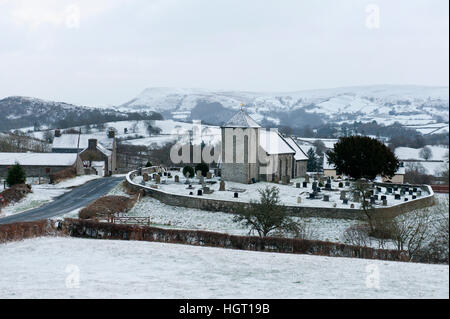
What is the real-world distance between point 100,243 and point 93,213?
10755 mm

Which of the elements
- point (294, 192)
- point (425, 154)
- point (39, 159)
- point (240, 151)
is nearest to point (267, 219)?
point (294, 192)

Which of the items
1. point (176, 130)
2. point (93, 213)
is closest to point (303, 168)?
point (93, 213)

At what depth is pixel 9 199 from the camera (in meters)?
36.6

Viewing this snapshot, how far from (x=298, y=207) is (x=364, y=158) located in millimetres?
15727

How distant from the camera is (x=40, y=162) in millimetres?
54250

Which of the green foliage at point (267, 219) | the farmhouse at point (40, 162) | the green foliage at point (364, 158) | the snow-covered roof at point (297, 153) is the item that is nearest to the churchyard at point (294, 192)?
the green foliage at point (364, 158)

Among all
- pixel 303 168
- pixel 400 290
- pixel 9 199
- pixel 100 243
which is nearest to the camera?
pixel 400 290

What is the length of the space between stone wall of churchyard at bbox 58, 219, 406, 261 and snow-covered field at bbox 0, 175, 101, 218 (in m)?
11.4

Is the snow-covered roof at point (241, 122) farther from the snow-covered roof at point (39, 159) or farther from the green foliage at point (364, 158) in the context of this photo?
the snow-covered roof at point (39, 159)

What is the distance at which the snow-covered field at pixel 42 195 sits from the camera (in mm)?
33875

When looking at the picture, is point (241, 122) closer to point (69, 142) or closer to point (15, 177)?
point (15, 177)

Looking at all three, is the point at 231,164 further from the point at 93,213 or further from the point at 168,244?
the point at 168,244

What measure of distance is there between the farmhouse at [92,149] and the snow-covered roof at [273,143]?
21.5 metres

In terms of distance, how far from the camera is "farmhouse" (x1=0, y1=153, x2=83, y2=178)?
53688 millimetres
